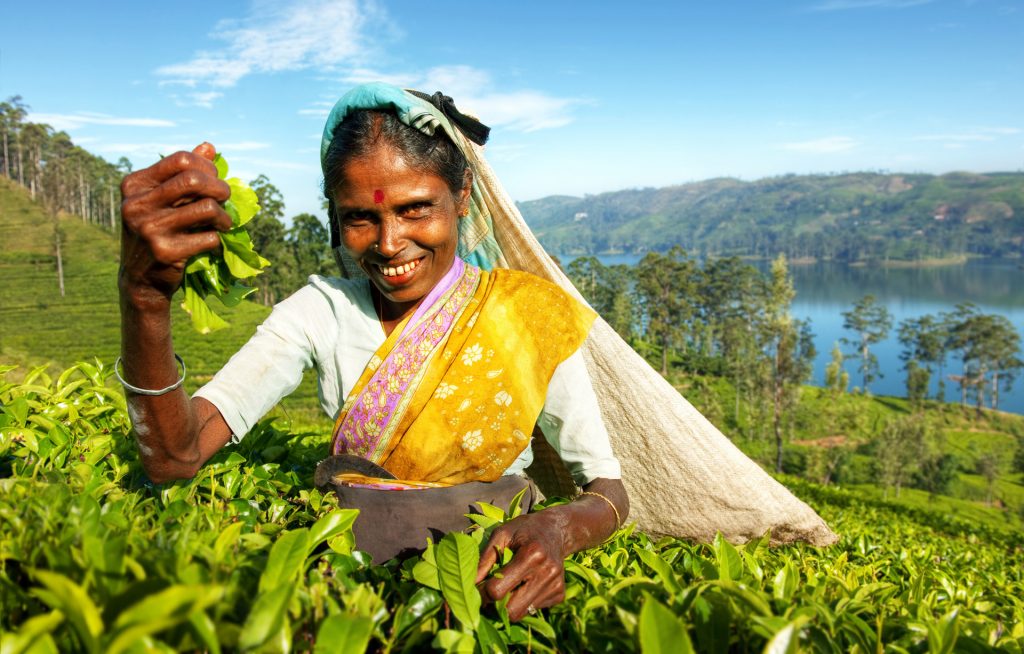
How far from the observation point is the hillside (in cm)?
3164

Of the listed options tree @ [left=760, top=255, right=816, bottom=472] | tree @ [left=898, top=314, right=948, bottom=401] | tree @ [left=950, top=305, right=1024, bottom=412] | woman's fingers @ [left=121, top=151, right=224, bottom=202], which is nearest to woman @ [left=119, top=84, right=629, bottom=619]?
woman's fingers @ [left=121, top=151, right=224, bottom=202]

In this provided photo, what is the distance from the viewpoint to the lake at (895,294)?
101125 mm

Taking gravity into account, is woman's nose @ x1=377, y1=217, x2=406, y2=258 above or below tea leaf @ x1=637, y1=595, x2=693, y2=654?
above

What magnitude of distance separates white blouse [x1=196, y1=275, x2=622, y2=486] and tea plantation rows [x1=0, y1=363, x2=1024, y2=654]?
11.5 inches

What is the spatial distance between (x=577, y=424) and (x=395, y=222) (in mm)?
815

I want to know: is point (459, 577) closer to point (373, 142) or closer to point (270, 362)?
point (270, 362)

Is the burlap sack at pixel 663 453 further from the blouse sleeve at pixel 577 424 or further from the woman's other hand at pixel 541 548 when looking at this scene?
the woman's other hand at pixel 541 548

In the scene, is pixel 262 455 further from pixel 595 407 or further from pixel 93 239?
pixel 93 239

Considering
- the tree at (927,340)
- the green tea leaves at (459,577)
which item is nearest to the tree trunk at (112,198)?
the green tea leaves at (459,577)

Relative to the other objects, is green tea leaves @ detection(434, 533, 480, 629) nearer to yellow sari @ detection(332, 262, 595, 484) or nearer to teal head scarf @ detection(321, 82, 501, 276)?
yellow sari @ detection(332, 262, 595, 484)

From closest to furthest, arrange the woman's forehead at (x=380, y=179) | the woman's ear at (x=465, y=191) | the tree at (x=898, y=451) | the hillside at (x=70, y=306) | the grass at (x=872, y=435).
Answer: the woman's forehead at (x=380, y=179), the woman's ear at (x=465, y=191), the hillside at (x=70, y=306), the tree at (x=898, y=451), the grass at (x=872, y=435)

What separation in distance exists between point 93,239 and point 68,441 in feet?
221

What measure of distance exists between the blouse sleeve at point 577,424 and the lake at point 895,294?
9079 cm

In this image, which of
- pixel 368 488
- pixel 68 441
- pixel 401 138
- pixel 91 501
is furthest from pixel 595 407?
pixel 68 441
